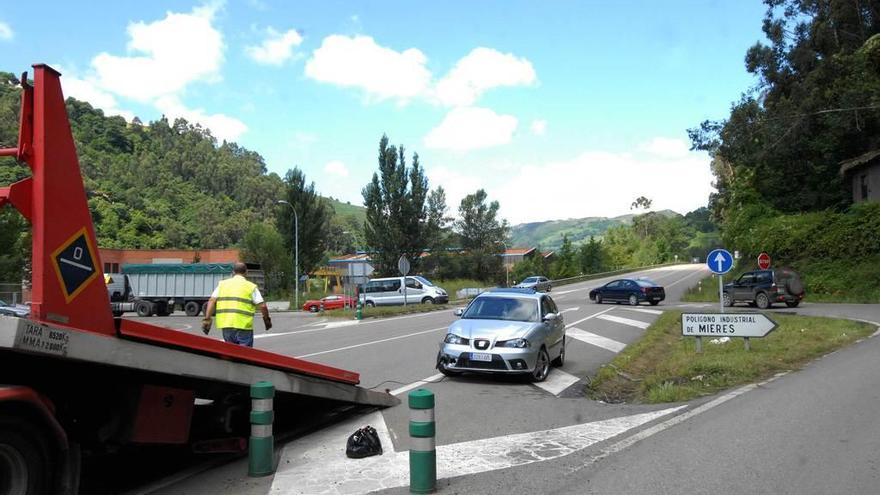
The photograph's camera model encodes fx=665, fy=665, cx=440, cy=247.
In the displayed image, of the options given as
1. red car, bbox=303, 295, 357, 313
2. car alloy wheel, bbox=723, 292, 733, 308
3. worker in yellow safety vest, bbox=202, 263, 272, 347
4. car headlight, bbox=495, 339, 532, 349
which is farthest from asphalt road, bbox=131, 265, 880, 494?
red car, bbox=303, 295, 357, 313

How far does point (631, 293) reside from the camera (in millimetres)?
35688

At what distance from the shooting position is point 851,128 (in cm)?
3775

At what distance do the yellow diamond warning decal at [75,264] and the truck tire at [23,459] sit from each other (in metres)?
0.81

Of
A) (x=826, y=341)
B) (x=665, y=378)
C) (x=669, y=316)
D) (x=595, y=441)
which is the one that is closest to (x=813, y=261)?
(x=669, y=316)

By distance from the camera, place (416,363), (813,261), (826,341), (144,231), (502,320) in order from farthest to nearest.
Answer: (144,231), (813,261), (826,341), (416,363), (502,320)

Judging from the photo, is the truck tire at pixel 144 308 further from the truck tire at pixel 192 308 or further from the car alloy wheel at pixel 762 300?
the car alloy wheel at pixel 762 300

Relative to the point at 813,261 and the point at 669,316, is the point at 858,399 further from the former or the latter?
the point at 813,261

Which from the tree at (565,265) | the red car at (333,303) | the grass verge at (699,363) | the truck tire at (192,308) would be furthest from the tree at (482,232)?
the grass verge at (699,363)

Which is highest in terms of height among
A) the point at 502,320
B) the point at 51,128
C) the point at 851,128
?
the point at 851,128

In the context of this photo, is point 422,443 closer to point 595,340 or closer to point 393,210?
point 595,340

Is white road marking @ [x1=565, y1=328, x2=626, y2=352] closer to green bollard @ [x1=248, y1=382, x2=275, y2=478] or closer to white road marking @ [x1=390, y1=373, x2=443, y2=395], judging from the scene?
white road marking @ [x1=390, y1=373, x2=443, y2=395]

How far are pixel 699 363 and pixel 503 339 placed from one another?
3283 millimetres

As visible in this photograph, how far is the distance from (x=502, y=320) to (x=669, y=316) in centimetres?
1320

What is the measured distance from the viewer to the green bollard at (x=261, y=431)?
17.7ft
